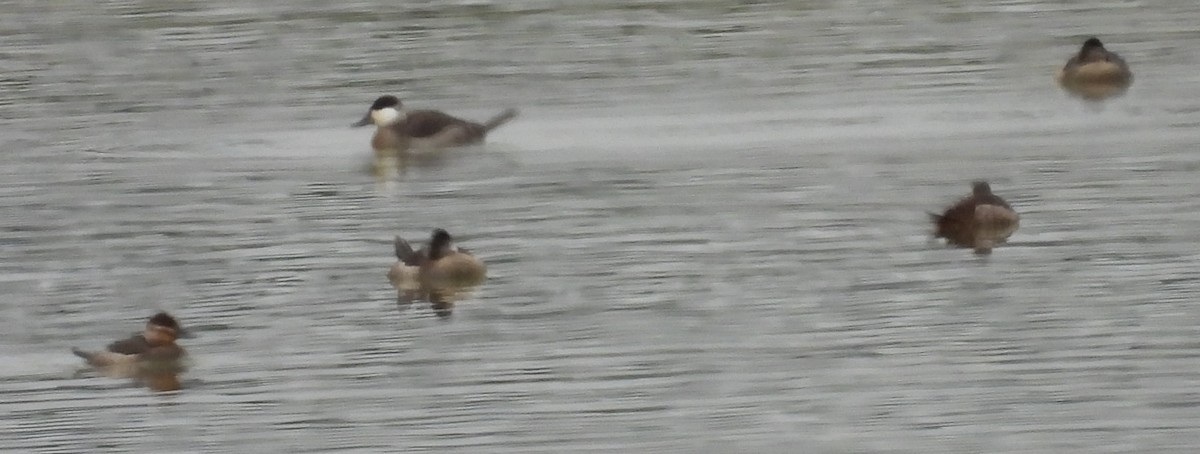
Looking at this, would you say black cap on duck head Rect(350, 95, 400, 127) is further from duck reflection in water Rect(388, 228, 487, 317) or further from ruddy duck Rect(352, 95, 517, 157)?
duck reflection in water Rect(388, 228, 487, 317)

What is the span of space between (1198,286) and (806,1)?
10.1m

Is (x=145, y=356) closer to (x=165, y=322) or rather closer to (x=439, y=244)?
(x=165, y=322)

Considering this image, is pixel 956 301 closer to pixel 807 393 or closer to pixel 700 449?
pixel 807 393

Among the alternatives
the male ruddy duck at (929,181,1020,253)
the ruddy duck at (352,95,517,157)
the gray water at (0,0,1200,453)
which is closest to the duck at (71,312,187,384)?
the gray water at (0,0,1200,453)

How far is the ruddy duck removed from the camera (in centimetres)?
1566

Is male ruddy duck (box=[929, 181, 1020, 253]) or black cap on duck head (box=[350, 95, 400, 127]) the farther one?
black cap on duck head (box=[350, 95, 400, 127])

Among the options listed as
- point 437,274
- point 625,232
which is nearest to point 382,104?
point 625,232

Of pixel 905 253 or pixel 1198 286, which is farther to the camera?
pixel 905 253

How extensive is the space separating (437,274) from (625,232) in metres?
1.24

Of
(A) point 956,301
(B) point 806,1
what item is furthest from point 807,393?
(B) point 806,1

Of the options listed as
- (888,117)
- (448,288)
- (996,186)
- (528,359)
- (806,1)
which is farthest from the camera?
(806,1)

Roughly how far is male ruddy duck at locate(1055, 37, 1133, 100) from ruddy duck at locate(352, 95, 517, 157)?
137 inches

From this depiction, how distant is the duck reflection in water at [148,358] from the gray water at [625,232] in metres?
0.10

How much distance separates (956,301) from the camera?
10750 millimetres
